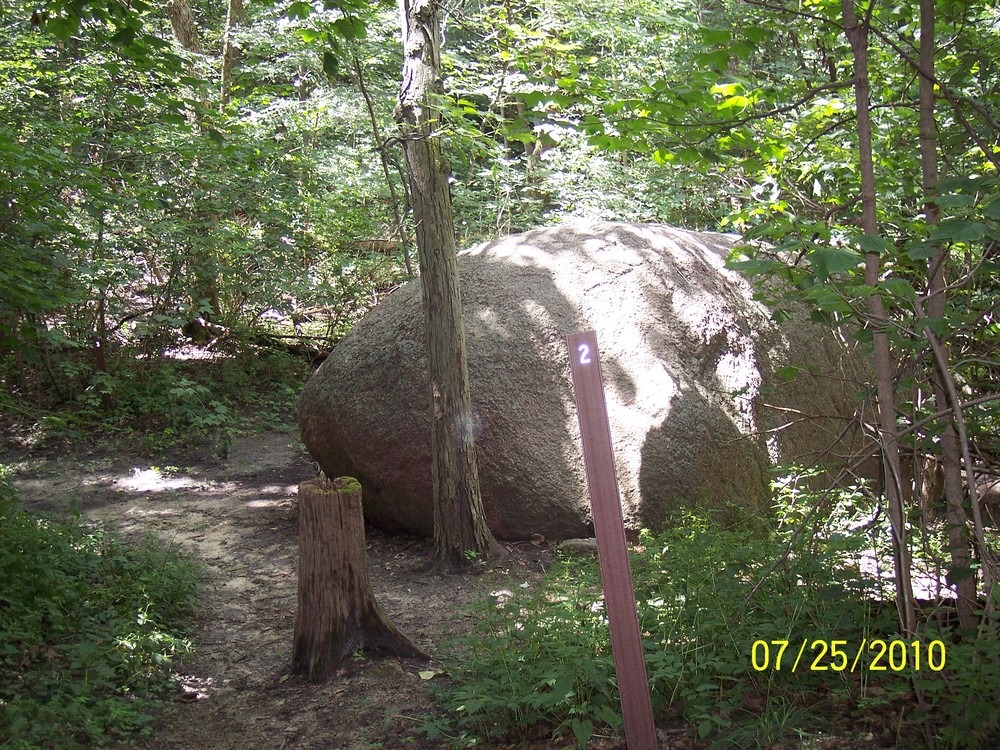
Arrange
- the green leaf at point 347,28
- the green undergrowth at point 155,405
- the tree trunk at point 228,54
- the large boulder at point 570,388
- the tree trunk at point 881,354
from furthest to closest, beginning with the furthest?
the tree trunk at point 228,54 → the green undergrowth at point 155,405 → the large boulder at point 570,388 → the green leaf at point 347,28 → the tree trunk at point 881,354

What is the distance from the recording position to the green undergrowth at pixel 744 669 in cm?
311

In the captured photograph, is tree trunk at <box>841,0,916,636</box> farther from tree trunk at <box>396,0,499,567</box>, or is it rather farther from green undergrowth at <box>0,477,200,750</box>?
green undergrowth at <box>0,477,200,750</box>

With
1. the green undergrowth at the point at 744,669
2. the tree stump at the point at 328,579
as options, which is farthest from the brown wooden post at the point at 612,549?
the tree stump at the point at 328,579

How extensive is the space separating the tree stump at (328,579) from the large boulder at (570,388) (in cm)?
200

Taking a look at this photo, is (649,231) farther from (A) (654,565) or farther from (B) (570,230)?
(A) (654,565)

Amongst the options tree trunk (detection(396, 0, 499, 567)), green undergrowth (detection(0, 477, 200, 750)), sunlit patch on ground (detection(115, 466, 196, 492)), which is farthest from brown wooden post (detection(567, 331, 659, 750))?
sunlit patch on ground (detection(115, 466, 196, 492))

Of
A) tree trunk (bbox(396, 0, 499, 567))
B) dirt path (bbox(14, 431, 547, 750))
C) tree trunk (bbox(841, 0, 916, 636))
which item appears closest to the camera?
tree trunk (bbox(841, 0, 916, 636))

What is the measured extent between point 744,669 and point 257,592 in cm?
361

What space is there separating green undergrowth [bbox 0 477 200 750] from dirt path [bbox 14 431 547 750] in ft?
0.62

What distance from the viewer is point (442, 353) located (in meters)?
6.09

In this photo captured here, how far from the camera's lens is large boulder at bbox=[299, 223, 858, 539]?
6.31 metres

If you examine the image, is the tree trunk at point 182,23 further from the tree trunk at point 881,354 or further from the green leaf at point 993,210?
the green leaf at point 993,210

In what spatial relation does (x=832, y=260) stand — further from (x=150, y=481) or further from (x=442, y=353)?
(x=150, y=481)
